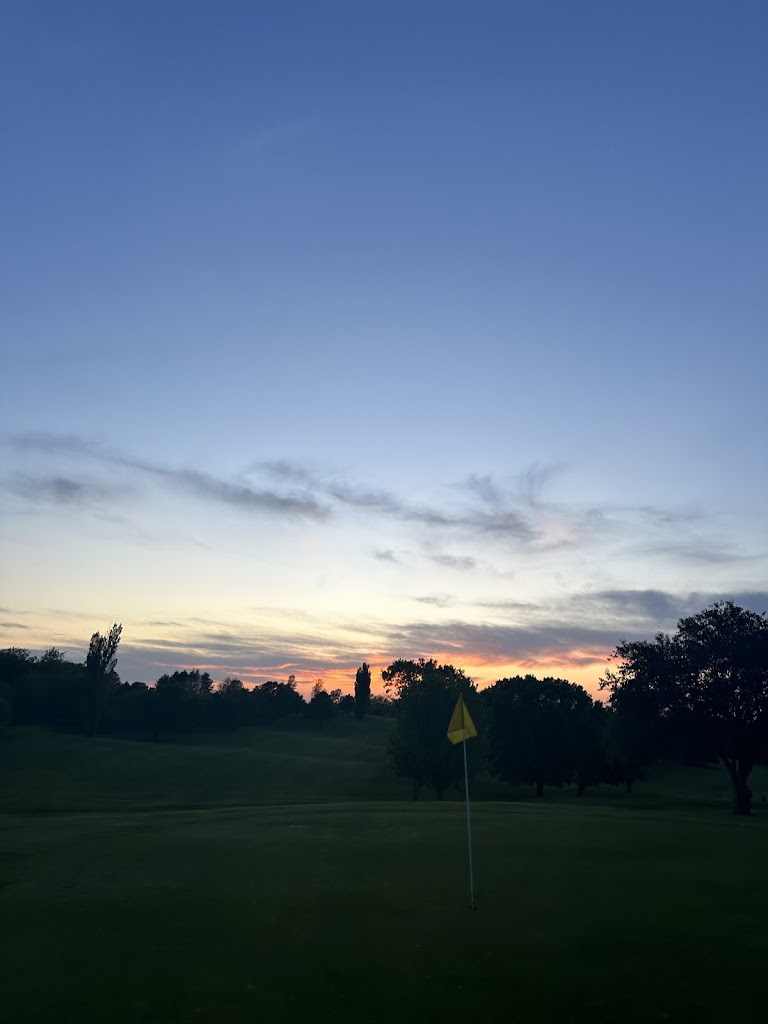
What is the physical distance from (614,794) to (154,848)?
73.7 metres

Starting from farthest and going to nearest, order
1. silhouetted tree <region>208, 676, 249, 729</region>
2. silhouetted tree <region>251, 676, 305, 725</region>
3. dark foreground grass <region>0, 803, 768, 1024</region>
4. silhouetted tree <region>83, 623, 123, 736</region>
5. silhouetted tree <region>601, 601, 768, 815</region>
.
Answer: silhouetted tree <region>251, 676, 305, 725</region> → silhouetted tree <region>208, 676, 249, 729</region> → silhouetted tree <region>83, 623, 123, 736</region> → silhouetted tree <region>601, 601, 768, 815</region> → dark foreground grass <region>0, 803, 768, 1024</region>

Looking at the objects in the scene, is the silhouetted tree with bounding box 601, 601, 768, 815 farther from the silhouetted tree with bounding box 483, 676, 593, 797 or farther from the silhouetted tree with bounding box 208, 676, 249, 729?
the silhouetted tree with bounding box 208, 676, 249, 729

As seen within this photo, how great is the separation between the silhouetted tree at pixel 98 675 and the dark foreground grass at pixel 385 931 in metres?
110

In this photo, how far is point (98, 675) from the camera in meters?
137

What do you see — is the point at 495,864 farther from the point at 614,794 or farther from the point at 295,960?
the point at 614,794

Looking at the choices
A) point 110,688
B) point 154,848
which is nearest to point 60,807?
point 154,848

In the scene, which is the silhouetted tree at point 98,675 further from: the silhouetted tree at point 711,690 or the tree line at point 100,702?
the silhouetted tree at point 711,690

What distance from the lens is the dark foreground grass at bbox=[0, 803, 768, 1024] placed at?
13.1m

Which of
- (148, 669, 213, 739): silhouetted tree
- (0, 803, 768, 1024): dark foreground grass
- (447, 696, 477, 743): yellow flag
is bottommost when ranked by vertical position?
(0, 803, 768, 1024): dark foreground grass

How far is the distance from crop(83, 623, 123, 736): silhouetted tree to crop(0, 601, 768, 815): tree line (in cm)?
20

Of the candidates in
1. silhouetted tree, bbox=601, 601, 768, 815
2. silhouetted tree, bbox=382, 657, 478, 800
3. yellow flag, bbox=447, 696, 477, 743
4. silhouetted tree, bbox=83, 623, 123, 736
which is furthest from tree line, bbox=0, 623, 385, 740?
yellow flag, bbox=447, 696, 477, 743

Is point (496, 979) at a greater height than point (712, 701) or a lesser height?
lesser

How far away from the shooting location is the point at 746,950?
15.7 metres

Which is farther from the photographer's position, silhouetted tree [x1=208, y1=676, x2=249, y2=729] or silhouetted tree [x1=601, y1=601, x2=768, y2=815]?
silhouetted tree [x1=208, y1=676, x2=249, y2=729]
